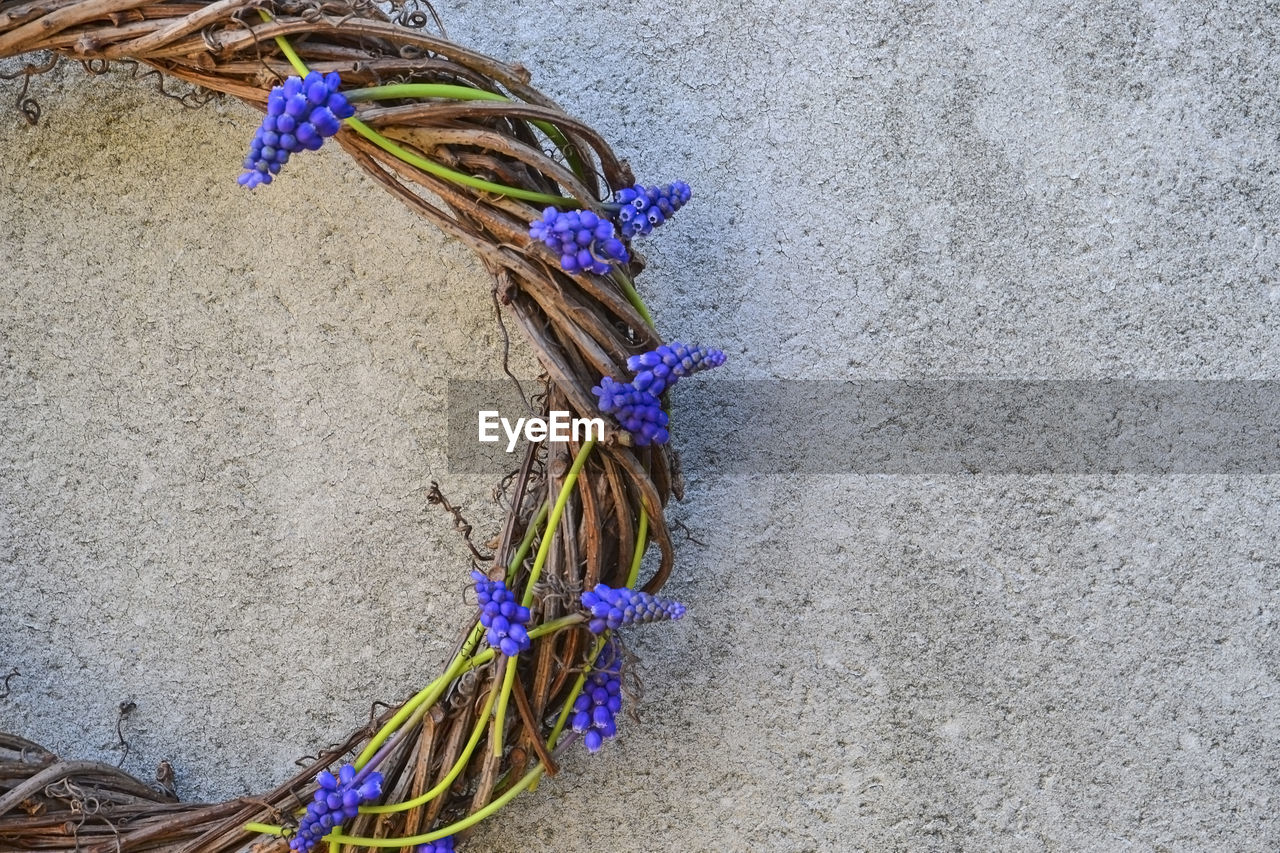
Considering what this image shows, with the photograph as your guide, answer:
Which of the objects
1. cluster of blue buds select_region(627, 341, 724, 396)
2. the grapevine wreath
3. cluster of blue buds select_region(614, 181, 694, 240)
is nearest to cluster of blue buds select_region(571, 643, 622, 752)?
the grapevine wreath

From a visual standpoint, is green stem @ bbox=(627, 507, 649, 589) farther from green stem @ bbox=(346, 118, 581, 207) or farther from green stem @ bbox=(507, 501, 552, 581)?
green stem @ bbox=(346, 118, 581, 207)

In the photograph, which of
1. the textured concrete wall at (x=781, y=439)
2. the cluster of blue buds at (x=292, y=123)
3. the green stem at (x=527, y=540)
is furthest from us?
the textured concrete wall at (x=781, y=439)

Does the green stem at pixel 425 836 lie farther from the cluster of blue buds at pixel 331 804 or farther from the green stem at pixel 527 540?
the green stem at pixel 527 540

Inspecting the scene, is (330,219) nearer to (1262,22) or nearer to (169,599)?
(169,599)

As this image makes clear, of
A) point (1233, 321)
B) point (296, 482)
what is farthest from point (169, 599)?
point (1233, 321)

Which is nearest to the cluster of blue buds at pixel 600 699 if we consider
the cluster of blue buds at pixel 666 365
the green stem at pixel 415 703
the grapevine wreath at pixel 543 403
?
the grapevine wreath at pixel 543 403
